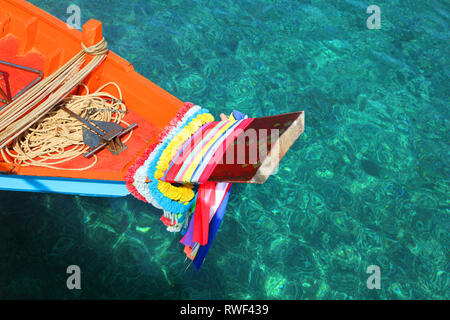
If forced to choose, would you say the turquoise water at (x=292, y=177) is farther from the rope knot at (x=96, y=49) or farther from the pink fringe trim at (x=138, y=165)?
the rope knot at (x=96, y=49)

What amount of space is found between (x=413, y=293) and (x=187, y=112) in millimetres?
3385

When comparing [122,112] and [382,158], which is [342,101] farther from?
[122,112]

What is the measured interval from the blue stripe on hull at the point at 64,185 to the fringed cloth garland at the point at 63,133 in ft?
0.47

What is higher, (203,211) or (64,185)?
(203,211)

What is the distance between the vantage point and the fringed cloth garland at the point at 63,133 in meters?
3.29

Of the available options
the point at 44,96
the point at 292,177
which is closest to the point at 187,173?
the point at 44,96

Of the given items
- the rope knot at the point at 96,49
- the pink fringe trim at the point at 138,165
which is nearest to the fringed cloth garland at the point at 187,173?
the pink fringe trim at the point at 138,165

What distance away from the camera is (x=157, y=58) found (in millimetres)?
6008

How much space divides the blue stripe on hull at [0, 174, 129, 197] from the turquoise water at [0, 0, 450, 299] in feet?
2.90

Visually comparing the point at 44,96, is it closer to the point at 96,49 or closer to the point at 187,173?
the point at 96,49

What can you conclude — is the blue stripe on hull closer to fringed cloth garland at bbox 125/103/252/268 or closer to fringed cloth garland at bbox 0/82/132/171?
fringed cloth garland at bbox 0/82/132/171

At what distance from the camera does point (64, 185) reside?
10.8ft

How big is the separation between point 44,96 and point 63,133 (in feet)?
1.42
